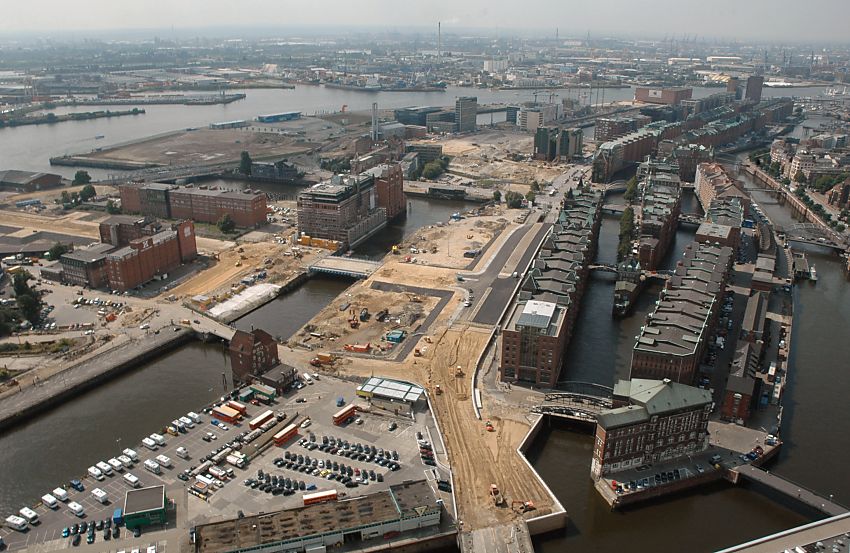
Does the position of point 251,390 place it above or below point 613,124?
below

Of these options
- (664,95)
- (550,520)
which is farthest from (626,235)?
(664,95)

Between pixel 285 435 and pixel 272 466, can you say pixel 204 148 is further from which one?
pixel 272 466

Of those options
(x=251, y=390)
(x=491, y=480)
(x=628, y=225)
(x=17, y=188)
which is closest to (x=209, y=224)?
(x=17, y=188)

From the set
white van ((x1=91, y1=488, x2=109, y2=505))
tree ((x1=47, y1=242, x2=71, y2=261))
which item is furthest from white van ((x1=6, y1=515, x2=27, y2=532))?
tree ((x1=47, y1=242, x2=71, y2=261))

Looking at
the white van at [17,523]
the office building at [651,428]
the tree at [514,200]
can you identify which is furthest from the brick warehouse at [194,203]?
the office building at [651,428]

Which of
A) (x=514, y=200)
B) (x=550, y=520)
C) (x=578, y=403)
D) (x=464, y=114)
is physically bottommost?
(x=550, y=520)

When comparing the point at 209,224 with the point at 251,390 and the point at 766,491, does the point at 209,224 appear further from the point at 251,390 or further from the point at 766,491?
the point at 766,491
